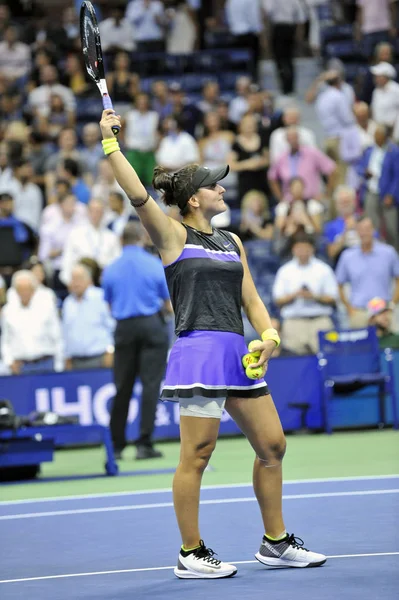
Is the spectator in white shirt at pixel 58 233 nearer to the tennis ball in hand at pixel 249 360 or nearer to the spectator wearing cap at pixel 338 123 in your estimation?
the spectator wearing cap at pixel 338 123

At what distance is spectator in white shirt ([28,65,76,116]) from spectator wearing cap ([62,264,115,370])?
709cm

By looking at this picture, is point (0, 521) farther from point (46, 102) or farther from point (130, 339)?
point (46, 102)

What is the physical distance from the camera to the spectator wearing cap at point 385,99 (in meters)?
18.8

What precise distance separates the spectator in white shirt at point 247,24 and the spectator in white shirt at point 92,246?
7.07 metres

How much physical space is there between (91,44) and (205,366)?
192cm

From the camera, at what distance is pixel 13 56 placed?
22.0 m

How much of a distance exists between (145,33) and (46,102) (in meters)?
2.57

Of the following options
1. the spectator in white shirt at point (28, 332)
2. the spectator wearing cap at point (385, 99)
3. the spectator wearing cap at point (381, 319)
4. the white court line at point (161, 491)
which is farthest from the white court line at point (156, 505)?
the spectator wearing cap at point (385, 99)

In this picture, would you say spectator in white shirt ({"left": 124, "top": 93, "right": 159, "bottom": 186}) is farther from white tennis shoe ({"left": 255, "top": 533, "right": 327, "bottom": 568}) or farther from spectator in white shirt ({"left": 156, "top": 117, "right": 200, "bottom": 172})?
white tennis shoe ({"left": 255, "top": 533, "right": 327, "bottom": 568})

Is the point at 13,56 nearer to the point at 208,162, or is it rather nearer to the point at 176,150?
the point at 176,150

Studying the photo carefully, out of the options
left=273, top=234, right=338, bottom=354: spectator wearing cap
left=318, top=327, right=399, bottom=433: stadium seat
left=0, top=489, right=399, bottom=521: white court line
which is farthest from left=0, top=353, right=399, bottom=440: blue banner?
left=0, top=489, right=399, bottom=521: white court line

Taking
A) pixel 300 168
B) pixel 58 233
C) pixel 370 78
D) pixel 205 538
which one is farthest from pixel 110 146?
pixel 370 78

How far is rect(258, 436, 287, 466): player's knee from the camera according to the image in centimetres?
636

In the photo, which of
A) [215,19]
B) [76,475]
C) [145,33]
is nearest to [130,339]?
[76,475]
